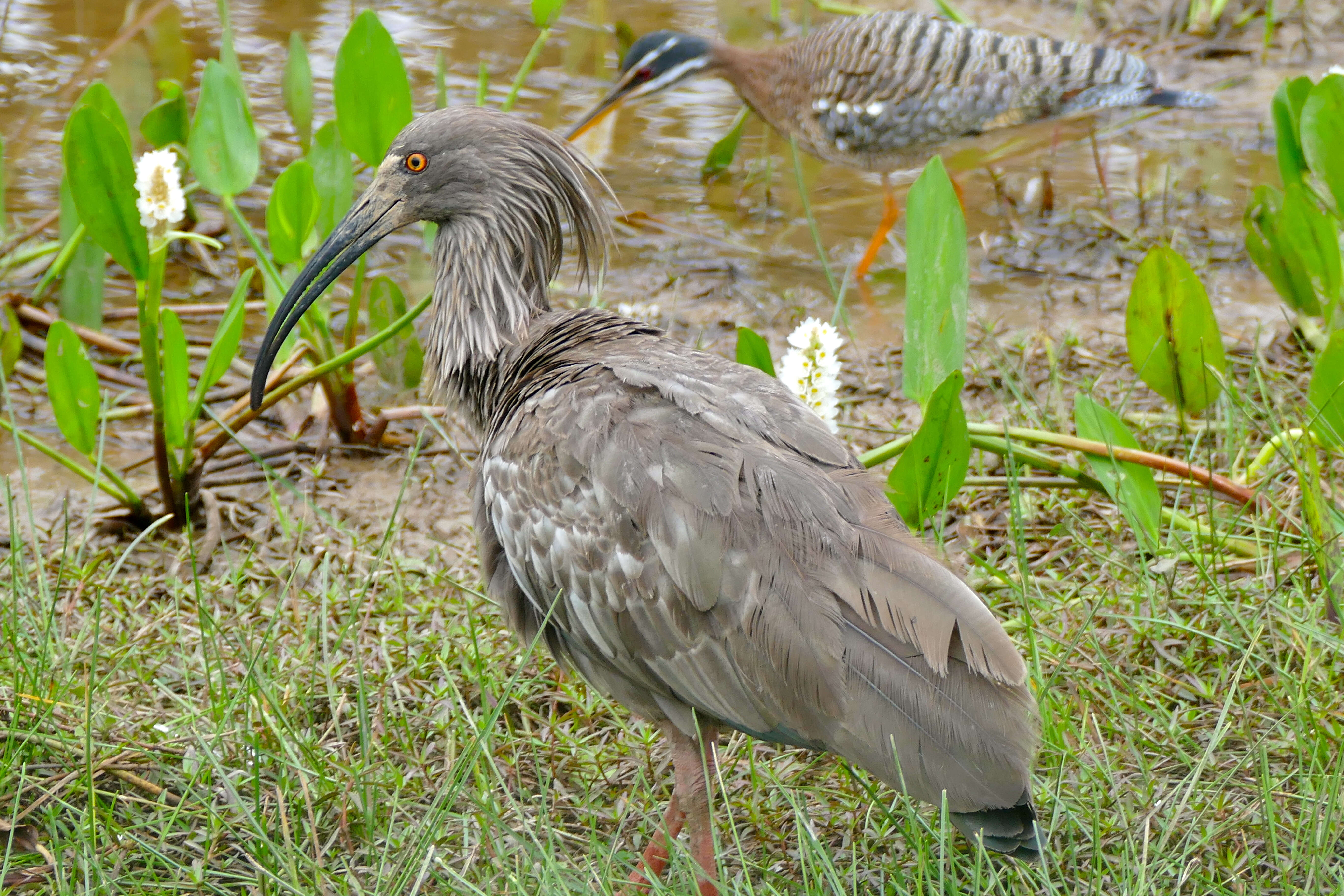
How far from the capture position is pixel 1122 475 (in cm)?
330

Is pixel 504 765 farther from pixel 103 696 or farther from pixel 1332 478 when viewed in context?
pixel 1332 478

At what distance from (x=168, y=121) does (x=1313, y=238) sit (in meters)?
3.40

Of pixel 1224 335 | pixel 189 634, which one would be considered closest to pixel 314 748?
pixel 189 634

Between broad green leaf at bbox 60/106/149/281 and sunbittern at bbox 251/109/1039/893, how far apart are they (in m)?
1.08

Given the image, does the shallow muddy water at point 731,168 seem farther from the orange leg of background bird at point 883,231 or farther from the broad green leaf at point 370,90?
the broad green leaf at point 370,90

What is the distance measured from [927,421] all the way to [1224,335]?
2.11 metres

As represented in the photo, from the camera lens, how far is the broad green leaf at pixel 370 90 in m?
3.72

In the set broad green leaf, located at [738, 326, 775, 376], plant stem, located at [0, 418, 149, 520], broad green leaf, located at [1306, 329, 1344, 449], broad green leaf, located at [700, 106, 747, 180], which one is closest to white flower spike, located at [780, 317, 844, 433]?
broad green leaf, located at [738, 326, 775, 376]

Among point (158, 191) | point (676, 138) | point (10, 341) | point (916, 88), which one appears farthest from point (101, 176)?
point (676, 138)

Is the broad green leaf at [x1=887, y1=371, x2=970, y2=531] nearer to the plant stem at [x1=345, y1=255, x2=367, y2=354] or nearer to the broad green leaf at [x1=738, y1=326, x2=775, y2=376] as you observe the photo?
the broad green leaf at [x1=738, y1=326, x2=775, y2=376]

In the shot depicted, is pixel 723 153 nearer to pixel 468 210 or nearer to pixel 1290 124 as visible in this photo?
pixel 1290 124

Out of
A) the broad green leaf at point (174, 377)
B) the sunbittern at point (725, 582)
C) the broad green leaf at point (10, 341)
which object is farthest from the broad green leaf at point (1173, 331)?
the broad green leaf at point (10, 341)

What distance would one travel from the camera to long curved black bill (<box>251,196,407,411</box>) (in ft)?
10.8

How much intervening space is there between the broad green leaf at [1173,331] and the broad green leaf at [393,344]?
206cm
